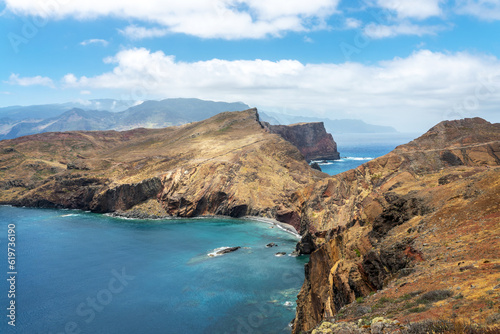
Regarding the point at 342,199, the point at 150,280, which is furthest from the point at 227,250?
the point at 342,199

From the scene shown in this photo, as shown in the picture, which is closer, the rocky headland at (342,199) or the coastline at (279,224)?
the rocky headland at (342,199)

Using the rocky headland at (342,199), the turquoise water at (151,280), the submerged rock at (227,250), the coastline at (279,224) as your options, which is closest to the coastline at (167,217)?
the coastline at (279,224)

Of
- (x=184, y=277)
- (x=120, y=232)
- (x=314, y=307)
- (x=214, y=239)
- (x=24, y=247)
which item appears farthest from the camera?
(x=120, y=232)

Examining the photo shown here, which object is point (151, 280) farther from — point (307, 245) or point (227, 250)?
point (307, 245)

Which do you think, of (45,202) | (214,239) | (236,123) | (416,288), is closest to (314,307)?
(416,288)

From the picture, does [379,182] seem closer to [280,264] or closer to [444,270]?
[280,264]

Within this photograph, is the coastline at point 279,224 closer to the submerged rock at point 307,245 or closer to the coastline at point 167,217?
the coastline at point 167,217
